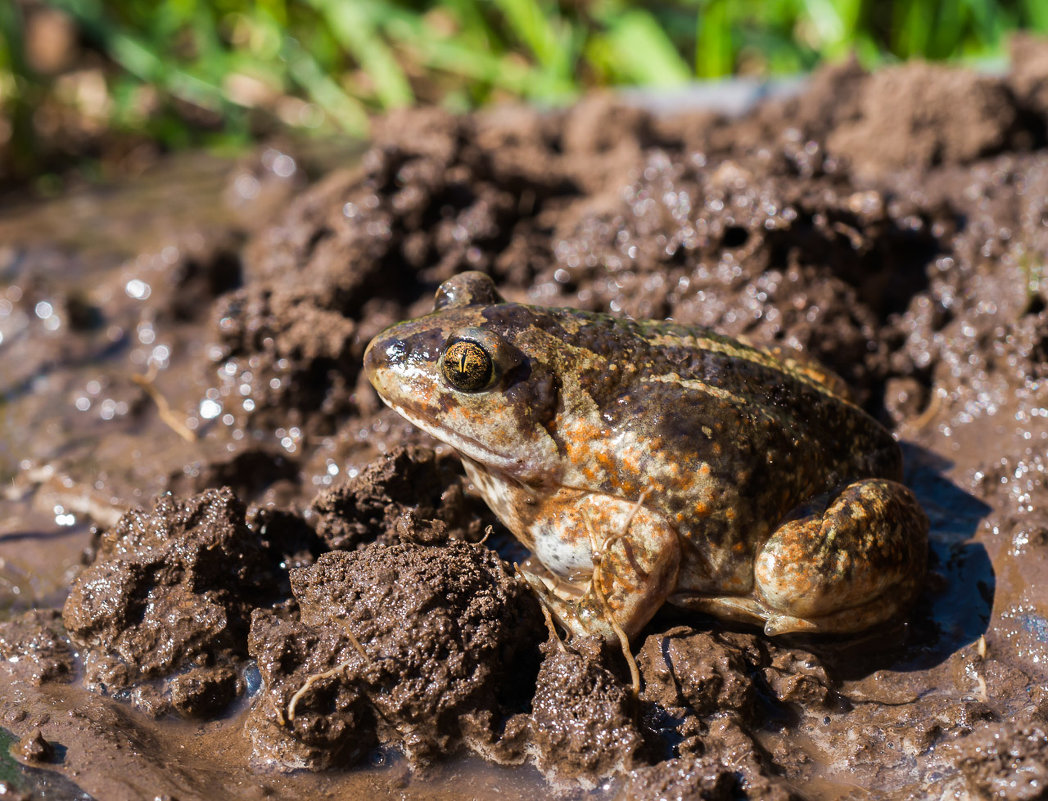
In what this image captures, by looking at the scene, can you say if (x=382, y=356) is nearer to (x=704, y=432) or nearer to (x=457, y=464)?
(x=457, y=464)

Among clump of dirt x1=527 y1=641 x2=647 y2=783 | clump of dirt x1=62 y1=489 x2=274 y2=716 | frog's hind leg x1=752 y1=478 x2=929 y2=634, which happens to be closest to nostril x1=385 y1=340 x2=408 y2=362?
clump of dirt x1=62 y1=489 x2=274 y2=716

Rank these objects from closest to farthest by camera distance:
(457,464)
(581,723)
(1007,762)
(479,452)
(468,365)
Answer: (1007,762)
(581,723)
(468,365)
(479,452)
(457,464)

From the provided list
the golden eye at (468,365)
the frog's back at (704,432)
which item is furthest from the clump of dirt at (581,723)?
the golden eye at (468,365)

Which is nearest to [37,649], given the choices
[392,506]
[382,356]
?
[392,506]

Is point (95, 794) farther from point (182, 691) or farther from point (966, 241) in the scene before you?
point (966, 241)

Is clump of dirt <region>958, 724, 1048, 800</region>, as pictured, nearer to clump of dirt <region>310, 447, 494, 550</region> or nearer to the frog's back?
the frog's back
